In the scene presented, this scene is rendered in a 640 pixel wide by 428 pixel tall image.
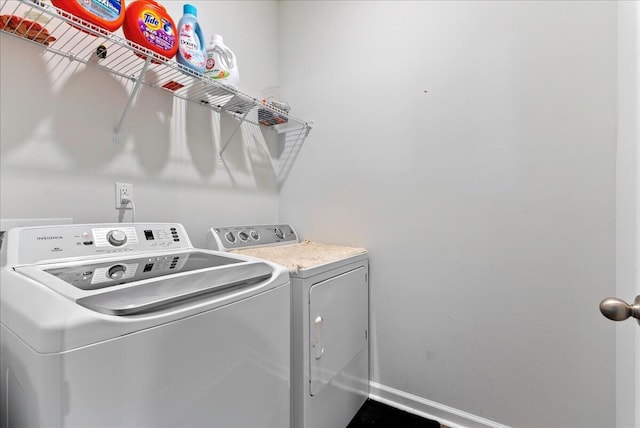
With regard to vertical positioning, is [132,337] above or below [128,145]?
below

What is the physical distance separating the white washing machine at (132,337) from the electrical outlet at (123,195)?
276 millimetres

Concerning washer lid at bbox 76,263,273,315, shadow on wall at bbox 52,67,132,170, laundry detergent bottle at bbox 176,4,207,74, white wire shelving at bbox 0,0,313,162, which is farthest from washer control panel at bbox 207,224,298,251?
laundry detergent bottle at bbox 176,4,207,74

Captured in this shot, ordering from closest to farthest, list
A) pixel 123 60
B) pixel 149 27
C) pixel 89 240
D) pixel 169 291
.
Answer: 1. pixel 169 291
2. pixel 89 240
3. pixel 149 27
4. pixel 123 60

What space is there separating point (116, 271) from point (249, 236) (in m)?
0.89

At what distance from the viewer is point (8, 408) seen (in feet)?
2.23

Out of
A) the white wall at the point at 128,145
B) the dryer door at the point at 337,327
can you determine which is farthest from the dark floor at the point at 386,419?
the white wall at the point at 128,145

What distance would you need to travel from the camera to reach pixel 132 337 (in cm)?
62

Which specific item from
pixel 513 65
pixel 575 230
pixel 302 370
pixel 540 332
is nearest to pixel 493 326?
pixel 540 332

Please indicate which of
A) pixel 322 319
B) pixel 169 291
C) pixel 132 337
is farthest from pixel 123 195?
pixel 322 319

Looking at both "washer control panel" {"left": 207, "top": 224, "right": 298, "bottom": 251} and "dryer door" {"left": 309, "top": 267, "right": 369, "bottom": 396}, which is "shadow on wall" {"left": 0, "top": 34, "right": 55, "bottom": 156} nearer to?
"washer control panel" {"left": 207, "top": 224, "right": 298, "bottom": 251}

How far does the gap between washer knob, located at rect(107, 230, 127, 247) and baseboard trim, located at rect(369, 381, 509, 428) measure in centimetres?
161

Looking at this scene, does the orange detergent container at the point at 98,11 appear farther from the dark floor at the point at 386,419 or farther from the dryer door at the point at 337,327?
the dark floor at the point at 386,419

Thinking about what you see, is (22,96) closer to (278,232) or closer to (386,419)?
(278,232)

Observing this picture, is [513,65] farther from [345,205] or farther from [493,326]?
[493,326]
